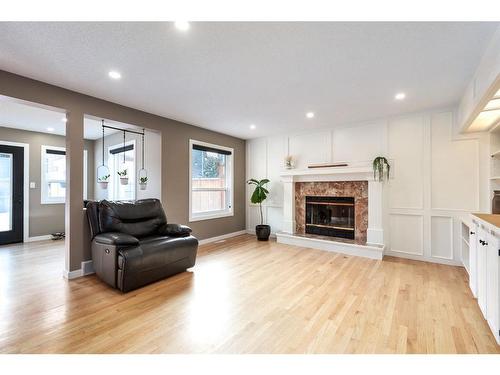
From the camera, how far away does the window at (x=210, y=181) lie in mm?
4930

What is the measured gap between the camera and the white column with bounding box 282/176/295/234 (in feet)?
17.0

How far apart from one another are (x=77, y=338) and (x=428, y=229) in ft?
15.7

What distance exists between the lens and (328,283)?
9.69 feet

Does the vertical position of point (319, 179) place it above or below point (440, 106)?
below

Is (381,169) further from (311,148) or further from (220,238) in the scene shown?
(220,238)

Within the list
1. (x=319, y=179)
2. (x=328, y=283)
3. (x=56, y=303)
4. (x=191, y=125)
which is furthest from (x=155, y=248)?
(x=319, y=179)

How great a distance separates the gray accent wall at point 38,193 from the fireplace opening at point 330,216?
19.7ft

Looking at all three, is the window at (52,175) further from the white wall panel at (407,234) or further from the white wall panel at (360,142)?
the white wall panel at (407,234)

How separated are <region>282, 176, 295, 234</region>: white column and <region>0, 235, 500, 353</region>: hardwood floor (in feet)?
5.33

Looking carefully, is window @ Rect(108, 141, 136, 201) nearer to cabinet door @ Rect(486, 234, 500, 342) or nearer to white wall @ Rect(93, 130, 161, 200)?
white wall @ Rect(93, 130, 161, 200)

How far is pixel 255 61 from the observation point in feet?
7.68

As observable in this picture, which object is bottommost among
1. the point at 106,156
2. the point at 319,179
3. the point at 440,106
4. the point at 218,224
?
the point at 218,224

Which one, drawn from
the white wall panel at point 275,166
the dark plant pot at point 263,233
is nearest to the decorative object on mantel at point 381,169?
the white wall panel at point 275,166
